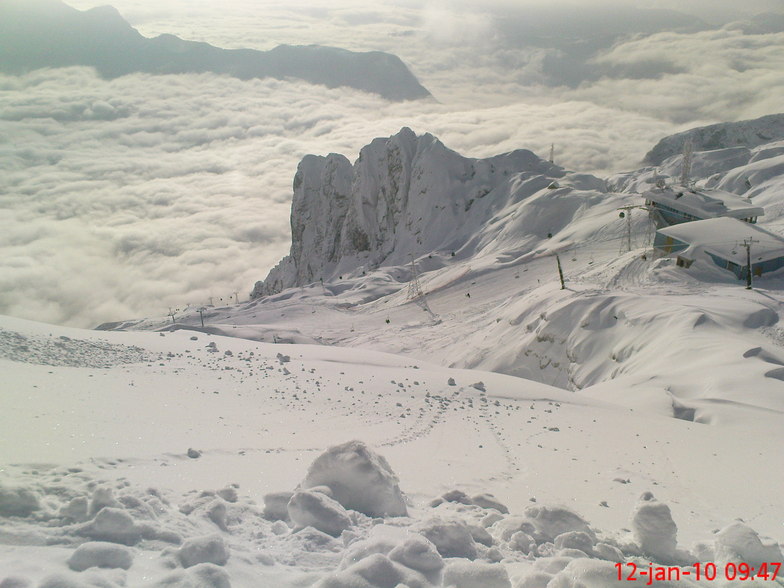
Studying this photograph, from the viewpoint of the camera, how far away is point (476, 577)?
4.45 meters

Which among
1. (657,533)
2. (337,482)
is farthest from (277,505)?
(657,533)

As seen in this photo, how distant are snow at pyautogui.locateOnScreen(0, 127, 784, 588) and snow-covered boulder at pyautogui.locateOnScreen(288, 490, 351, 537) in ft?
0.06

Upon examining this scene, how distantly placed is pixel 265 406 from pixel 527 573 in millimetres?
7295

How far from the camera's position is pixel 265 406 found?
1101cm

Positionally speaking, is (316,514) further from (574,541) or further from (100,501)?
(574,541)

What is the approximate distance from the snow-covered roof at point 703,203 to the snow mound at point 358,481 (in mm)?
47129

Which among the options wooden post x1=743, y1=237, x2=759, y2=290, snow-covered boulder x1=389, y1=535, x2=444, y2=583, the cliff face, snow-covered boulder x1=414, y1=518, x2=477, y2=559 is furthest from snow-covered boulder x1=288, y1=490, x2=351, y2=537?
the cliff face

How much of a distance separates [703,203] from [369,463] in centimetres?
4909

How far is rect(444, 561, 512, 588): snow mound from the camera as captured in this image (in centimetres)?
442

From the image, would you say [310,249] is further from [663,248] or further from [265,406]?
[265,406]

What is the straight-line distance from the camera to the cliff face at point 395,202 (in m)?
86.1

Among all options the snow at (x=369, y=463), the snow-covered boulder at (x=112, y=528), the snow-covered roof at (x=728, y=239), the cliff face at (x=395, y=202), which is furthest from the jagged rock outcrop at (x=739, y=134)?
A: the snow-covered boulder at (x=112, y=528)

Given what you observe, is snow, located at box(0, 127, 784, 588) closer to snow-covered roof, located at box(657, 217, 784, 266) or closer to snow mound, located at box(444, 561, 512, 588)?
snow mound, located at box(444, 561, 512, 588)

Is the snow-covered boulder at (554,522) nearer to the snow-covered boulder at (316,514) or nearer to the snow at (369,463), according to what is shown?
the snow at (369,463)
